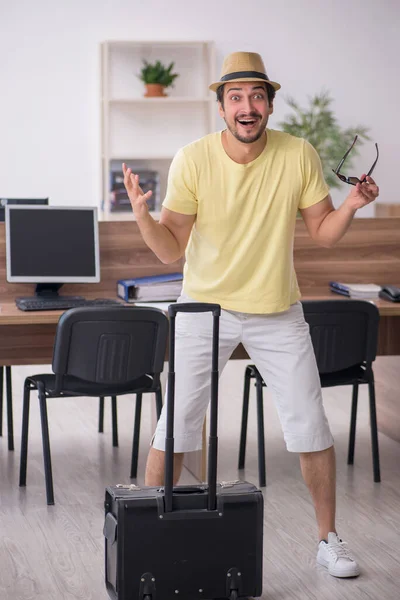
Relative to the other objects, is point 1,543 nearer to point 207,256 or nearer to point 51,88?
point 207,256

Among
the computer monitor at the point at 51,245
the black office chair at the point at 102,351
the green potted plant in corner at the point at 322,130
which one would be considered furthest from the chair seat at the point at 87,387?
the green potted plant in corner at the point at 322,130

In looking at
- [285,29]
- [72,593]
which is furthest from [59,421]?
[285,29]

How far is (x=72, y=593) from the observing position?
2.75m

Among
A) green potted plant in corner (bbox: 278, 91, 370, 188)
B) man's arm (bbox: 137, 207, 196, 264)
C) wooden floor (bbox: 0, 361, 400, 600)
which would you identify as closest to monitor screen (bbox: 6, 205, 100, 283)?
wooden floor (bbox: 0, 361, 400, 600)

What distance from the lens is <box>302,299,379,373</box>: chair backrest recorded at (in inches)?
146

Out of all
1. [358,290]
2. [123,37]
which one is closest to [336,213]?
[358,290]

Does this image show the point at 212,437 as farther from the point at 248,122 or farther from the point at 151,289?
the point at 151,289

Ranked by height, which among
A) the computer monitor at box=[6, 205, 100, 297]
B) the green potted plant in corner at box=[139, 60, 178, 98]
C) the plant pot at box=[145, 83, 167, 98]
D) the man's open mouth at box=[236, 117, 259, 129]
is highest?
the green potted plant in corner at box=[139, 60, 178, 98]

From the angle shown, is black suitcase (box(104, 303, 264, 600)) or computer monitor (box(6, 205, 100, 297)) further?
computer monitor (box(6, 205, 100, 297))

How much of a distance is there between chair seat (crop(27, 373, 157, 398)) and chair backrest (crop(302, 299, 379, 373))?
67 cm

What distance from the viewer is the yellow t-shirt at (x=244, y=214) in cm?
279

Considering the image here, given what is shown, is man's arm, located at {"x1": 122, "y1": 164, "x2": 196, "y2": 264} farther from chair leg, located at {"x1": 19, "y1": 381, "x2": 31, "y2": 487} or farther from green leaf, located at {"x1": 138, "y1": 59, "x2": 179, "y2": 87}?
green leaf, located at {"x1": 138, "y1": 59, "x2": 179, "y2": 87}

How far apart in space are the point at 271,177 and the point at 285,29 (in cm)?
524

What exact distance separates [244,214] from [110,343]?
3.26ft
